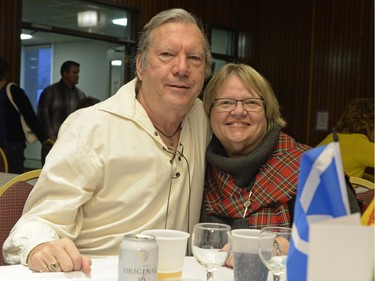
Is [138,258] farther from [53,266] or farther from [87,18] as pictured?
[87,18]

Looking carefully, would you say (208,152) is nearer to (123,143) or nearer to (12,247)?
(123,143)

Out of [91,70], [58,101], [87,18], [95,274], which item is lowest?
[95,274]

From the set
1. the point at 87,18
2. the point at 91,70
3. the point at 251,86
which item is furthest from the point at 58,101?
the point at 251,86

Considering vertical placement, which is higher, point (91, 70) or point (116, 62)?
point (116, 62)

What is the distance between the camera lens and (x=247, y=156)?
6.63ft

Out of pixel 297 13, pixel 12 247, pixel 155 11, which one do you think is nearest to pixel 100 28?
pixel 155 11

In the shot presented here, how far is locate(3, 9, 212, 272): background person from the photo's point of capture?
176cm

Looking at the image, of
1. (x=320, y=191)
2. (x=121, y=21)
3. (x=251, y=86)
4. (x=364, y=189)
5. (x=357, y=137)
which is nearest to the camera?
(x=320, y=191)

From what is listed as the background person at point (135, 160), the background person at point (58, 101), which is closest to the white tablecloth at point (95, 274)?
the background person at point (135, 160)

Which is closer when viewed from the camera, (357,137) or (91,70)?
(357,137)

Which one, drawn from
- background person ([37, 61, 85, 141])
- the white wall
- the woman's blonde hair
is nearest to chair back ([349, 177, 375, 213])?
the woman's blonde hair

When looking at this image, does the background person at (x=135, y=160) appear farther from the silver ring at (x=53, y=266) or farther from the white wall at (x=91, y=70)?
the white wall at (x=91, y=70)

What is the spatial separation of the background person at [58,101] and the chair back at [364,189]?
4.75 metres

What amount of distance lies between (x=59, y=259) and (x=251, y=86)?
3.47 ft
